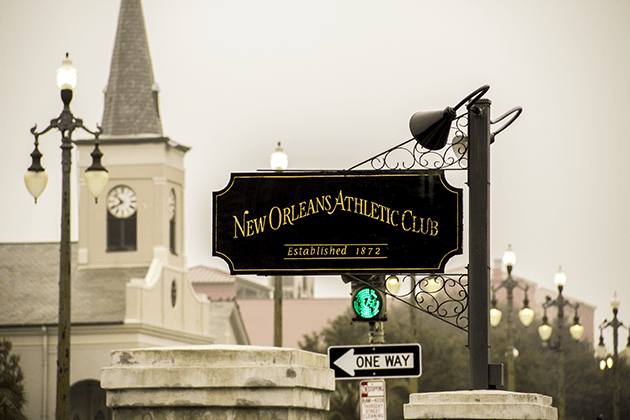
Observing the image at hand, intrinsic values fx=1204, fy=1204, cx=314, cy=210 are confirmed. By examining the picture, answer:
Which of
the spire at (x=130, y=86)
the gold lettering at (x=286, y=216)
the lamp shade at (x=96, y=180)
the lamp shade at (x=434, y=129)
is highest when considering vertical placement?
the spire at (x=130, y=86)

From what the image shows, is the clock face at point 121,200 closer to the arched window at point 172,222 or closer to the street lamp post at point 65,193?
the arched window at point 172,222

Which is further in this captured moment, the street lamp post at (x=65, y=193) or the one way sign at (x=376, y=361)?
the street lamp post at (x=65, y=193)

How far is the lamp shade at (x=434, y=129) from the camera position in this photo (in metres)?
9.71

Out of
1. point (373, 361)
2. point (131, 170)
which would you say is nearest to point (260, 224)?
point (373, 361)

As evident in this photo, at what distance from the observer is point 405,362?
34.8ft

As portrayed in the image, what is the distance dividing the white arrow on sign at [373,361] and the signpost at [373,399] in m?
2.71

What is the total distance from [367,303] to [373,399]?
10.7 feet

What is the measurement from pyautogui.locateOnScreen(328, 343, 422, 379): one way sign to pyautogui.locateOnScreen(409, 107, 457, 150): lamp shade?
6.20 ft

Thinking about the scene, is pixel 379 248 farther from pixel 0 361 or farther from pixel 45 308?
pixel 45 308

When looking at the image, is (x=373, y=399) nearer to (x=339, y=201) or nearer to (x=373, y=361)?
(x=373, y=361)

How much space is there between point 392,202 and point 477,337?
122 cm

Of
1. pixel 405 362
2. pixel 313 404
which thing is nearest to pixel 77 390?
pixel 405 362

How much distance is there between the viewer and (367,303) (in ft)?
33.8

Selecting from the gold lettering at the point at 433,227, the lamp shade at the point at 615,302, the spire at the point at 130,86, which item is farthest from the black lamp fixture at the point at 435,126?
the spire at the point at 130,86
